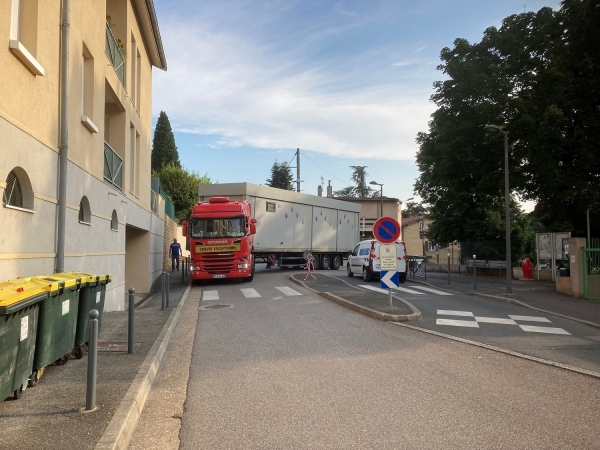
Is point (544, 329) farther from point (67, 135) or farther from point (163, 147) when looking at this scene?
point (163, 147)

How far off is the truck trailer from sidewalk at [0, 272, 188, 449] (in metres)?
11.8

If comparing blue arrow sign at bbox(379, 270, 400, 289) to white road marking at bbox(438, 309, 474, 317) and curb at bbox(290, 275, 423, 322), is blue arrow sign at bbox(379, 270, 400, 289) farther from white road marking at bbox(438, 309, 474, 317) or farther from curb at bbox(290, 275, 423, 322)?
white road marking at bbox(438, 309, 474, 317)

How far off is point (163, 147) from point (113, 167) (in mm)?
52001

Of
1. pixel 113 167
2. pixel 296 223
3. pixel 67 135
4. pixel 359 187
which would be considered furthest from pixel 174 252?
pixel 359 187

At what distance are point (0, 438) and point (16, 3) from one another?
585 cm

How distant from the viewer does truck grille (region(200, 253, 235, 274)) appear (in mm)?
20250

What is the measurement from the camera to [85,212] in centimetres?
1127

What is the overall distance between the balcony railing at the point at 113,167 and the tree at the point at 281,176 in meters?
46.7

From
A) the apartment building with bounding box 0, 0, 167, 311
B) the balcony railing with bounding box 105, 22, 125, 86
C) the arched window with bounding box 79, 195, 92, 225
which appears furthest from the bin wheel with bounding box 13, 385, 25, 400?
the balcony railing with bounding box 105, 22, 125, 86

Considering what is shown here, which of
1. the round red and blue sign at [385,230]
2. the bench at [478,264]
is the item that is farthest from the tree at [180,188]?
the round red and blue sign at [385,230]

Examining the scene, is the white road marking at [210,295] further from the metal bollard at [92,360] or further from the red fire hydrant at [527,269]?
the red fire hydrant at [527,269]

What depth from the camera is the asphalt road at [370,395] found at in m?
4.59

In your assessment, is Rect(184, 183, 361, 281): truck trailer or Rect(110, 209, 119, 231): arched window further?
Rect(184, 183, 361, 281): truck trailer

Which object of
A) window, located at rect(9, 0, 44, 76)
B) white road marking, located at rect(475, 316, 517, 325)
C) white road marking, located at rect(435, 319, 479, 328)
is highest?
window, located at rect(9, 0, 44, 76)
